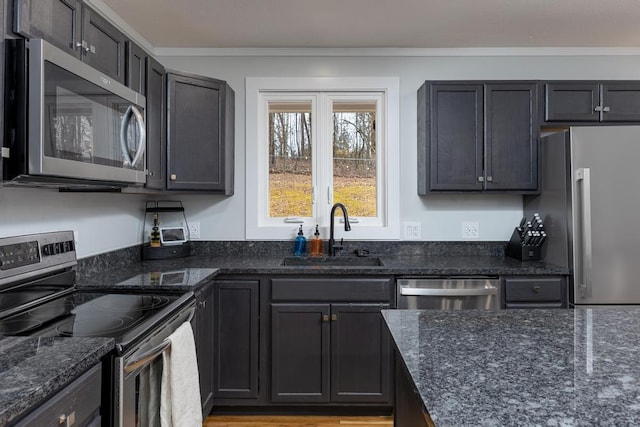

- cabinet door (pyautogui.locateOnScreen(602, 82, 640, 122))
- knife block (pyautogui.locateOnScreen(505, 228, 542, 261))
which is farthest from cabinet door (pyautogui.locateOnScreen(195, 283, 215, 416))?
cabinet door (pyautogui.locateOnScreen(602, 82, 640, 122))

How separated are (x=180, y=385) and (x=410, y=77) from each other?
8.10 feet

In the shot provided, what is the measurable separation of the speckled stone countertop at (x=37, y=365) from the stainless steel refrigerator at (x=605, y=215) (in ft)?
7.81

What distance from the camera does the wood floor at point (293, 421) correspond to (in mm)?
2346

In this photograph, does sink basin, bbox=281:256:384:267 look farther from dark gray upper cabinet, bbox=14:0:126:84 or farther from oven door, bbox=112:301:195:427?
dark gray upper cabinet, bbox=14:0:126:84

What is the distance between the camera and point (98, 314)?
150cm

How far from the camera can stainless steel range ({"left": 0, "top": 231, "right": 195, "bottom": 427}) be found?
1240 millimetres

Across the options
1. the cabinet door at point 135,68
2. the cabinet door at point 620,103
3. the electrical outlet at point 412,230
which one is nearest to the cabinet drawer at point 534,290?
the electrical outlet at point 412,230

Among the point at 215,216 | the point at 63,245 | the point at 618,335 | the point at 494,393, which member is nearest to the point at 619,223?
the point at 618,335

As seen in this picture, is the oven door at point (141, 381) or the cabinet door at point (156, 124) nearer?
the oven door at point (141, 381)

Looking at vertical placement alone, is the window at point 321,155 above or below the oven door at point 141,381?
above

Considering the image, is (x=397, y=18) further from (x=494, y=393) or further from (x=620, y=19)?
(x=494, y=393)

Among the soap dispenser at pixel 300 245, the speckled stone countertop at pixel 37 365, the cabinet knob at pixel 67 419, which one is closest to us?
the speckled stone countertop at pixel 37 365

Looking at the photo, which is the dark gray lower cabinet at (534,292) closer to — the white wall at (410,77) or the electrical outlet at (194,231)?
the white wall at (410,77)

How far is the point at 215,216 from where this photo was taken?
2963mm
